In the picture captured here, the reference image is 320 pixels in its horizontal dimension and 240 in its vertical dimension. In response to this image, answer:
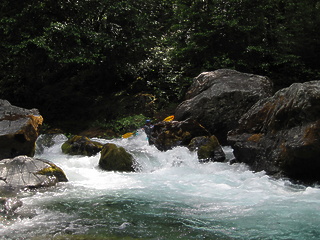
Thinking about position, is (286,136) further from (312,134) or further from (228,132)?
(228,132)

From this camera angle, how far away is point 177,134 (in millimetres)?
10766

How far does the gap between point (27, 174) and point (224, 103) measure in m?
6.47

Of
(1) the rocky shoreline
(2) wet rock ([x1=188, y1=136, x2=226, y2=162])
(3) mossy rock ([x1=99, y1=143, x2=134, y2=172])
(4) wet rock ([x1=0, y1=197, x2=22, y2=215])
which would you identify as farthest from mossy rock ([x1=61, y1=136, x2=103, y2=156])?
(4) wet rock ([x1=0, y1=197, x2=22, y2=215])

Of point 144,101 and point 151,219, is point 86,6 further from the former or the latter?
point 151,219

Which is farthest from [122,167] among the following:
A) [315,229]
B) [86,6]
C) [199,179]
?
[86,6]

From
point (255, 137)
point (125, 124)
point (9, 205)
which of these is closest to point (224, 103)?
point (255, 137)

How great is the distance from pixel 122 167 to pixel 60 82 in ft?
Result: 37.5

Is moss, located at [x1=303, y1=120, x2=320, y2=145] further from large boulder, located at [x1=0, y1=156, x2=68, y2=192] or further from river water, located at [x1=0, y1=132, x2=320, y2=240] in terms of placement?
large boulder, located at [x1=0, y1=156, x2=68, y2=192]

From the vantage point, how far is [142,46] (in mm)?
16016

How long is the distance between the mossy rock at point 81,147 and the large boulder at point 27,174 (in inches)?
111

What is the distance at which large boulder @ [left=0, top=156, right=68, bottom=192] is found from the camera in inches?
262

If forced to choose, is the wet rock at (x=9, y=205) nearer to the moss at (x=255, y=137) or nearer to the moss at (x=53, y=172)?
the moss at (x=53, y=172)

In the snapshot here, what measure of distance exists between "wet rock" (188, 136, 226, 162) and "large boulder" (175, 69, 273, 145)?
1.38 meters

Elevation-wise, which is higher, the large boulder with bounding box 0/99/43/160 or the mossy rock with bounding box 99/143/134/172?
the large boulder with bounding box 0/99/43/160
